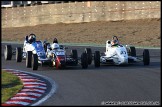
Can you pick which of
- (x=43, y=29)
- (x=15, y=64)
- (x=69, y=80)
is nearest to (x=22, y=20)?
(x=43, y=29)

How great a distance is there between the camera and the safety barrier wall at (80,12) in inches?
1772

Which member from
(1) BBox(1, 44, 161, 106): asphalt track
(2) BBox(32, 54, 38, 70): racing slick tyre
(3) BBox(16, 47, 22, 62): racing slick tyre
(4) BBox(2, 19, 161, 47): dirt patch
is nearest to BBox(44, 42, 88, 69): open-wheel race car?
(1) BBox(1, 44, 161, 106): asphalt track

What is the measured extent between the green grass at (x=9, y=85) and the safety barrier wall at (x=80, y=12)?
92.8ft

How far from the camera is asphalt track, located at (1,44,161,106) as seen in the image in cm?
1272

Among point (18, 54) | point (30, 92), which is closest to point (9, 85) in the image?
point (30, 92)

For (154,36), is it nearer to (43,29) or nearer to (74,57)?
(43,29)

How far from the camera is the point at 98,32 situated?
42781 millimetres

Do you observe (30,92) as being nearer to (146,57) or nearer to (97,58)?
(97,58)

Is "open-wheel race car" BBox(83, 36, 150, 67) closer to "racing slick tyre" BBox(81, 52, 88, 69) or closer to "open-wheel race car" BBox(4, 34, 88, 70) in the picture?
"racing slick tyre" BBox(81, 52, 88, 69)

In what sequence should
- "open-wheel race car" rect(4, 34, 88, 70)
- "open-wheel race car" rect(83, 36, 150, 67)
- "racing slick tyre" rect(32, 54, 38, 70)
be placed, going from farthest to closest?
"open-wheel race car" rect(83, 36, 150, 67) → "open-wheel race car" rect(4, 34, 88, 70) → "racing slick tyre" rect(32, 54, 38, 70)

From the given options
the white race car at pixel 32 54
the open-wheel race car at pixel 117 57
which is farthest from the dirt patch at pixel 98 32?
the white race car at pixel 32 54

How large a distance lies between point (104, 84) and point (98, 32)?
27490mm

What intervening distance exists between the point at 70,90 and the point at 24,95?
1.54 metres

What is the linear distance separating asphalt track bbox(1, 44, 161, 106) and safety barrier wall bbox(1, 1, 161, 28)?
77.5 feet
